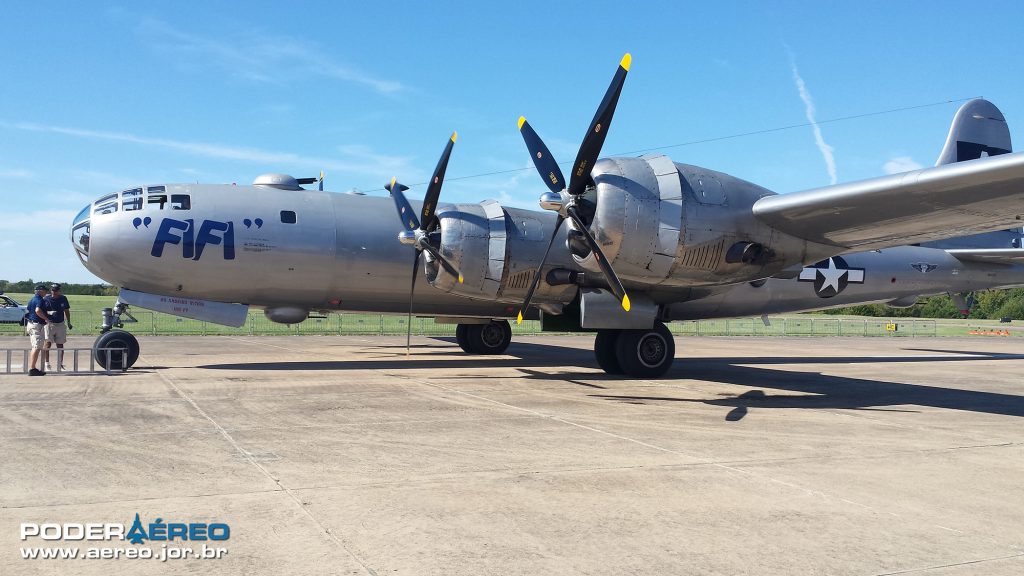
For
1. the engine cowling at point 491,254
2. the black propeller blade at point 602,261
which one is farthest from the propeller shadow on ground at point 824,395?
the engine cowling at point 491,254

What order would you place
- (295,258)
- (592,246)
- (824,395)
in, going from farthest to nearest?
1. (295,258)
2. (824,395)
3. (592,246)

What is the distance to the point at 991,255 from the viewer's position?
20922 millimetres

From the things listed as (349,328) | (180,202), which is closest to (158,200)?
(180,202)

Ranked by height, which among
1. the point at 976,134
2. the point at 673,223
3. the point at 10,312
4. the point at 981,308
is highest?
the point at 976,134

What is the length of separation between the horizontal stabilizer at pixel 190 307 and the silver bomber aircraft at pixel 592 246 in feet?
0.13

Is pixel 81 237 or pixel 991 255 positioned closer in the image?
pixel 81 237

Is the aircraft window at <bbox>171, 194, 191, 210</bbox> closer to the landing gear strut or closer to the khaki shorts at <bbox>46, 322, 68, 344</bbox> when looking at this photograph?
the khaki shorts at <bbox>46, 322, 68, 344</bbox>

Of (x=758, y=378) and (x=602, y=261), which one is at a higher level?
(x=602, y=261)

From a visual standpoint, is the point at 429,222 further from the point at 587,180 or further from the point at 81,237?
the point at 81,237

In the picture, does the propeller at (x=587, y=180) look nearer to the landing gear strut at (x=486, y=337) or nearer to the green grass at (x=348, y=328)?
the landing gear strut at (x=486, y=337)

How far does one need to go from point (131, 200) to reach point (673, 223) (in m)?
12.0

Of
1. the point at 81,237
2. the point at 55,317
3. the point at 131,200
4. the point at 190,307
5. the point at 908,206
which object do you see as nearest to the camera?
the point at 908,206

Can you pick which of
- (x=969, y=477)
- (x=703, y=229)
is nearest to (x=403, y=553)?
(x=969, y=477)

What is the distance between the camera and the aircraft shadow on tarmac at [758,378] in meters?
13.1
